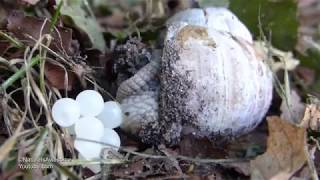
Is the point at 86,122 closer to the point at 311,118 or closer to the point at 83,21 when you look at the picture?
the point at 83,21

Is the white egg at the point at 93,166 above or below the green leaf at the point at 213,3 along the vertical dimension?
below

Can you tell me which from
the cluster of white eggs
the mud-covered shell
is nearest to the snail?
the mud-covered shell

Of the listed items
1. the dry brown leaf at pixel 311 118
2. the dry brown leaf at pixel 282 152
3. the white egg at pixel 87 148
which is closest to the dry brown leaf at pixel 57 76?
the white egg at pixel 87 148

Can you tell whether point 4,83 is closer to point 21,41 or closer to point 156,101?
point 21,41

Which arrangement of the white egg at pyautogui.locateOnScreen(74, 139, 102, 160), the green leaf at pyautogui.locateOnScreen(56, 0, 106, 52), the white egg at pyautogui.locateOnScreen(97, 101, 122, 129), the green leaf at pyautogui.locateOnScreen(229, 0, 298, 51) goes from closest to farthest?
the white egg at pyautogui.locateOnScreen(74, 139, 102, 160), the white egg at pyautogui.locateOnScreen(97, 101, 122, 129), the green leaf at pyautogui.locateOnScreen(56, 0, 106, 52), the green leaf at pyautogui.locateOnScreen(229, 0, 298, 51)

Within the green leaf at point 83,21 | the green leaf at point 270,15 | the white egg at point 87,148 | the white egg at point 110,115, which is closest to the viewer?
the white egg at point 87,148

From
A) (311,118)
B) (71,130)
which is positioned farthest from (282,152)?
(71,130)

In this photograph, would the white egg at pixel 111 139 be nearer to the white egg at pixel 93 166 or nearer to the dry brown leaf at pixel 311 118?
the white egg at pixel 93 166

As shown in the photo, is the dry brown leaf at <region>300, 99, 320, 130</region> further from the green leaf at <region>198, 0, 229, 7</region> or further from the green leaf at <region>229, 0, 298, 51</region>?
the green leaf at <region>198, 0, 229, 7</region>

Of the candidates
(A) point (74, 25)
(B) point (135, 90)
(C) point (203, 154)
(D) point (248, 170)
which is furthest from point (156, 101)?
(A) point (74, 25)
